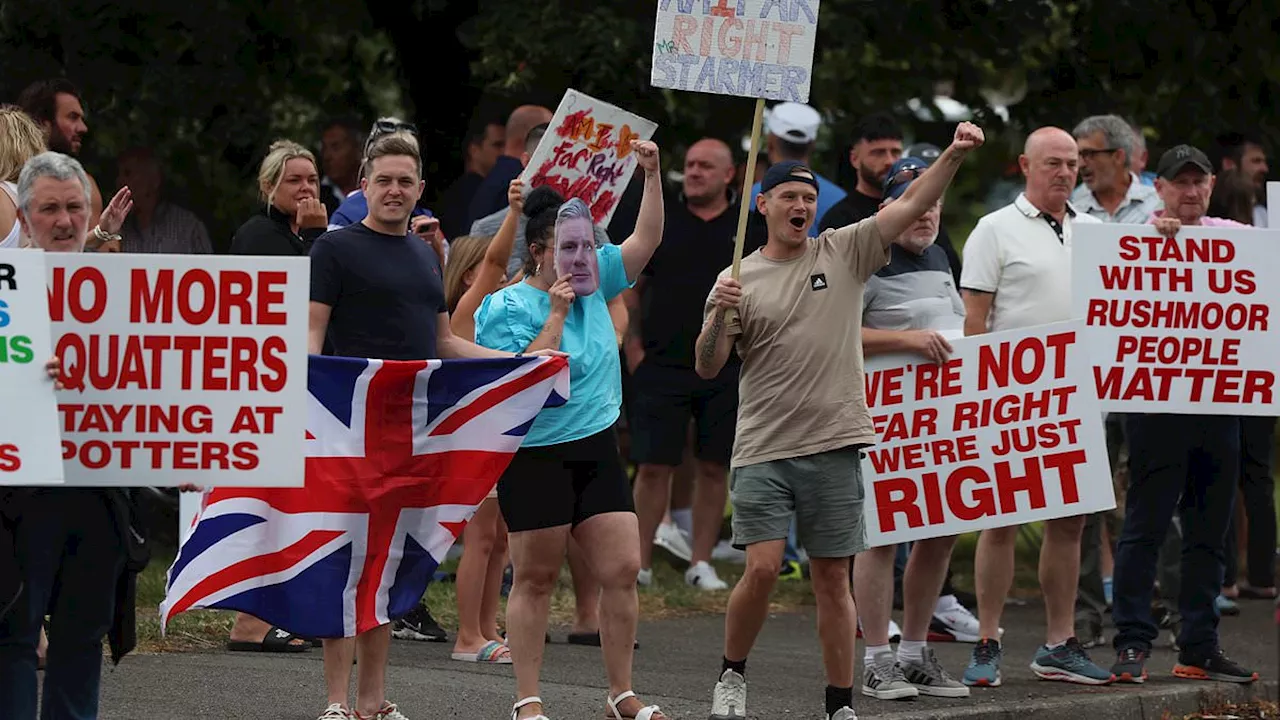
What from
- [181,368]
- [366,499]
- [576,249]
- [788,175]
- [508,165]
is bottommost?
[366,499]

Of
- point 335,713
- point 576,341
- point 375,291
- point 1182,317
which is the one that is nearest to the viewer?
point 335,713

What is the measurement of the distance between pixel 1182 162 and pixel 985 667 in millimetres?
2307

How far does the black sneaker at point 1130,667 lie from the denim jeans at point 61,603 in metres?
4.71

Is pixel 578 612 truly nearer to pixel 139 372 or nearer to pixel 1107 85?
pixel 139 372

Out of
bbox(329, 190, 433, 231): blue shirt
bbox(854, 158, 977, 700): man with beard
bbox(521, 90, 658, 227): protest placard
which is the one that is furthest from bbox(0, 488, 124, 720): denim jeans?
bbox(854, 158, 977, 700): man with beard

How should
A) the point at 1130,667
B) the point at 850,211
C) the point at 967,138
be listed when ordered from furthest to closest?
the point at 850,211
the point at 1130,667
the point at 967,138

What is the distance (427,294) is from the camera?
780 cm

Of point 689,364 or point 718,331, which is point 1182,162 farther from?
point 689,364

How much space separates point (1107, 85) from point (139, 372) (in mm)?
8951

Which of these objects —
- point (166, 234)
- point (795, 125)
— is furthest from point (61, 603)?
point (795, 125)

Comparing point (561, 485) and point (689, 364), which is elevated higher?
point (689, 364)

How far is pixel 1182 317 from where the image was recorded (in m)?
9.45

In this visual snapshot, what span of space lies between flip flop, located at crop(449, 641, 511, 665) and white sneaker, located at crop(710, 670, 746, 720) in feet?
4.70

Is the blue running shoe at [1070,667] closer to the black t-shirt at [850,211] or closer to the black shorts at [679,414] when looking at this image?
the black t-shirt at [850,211]
